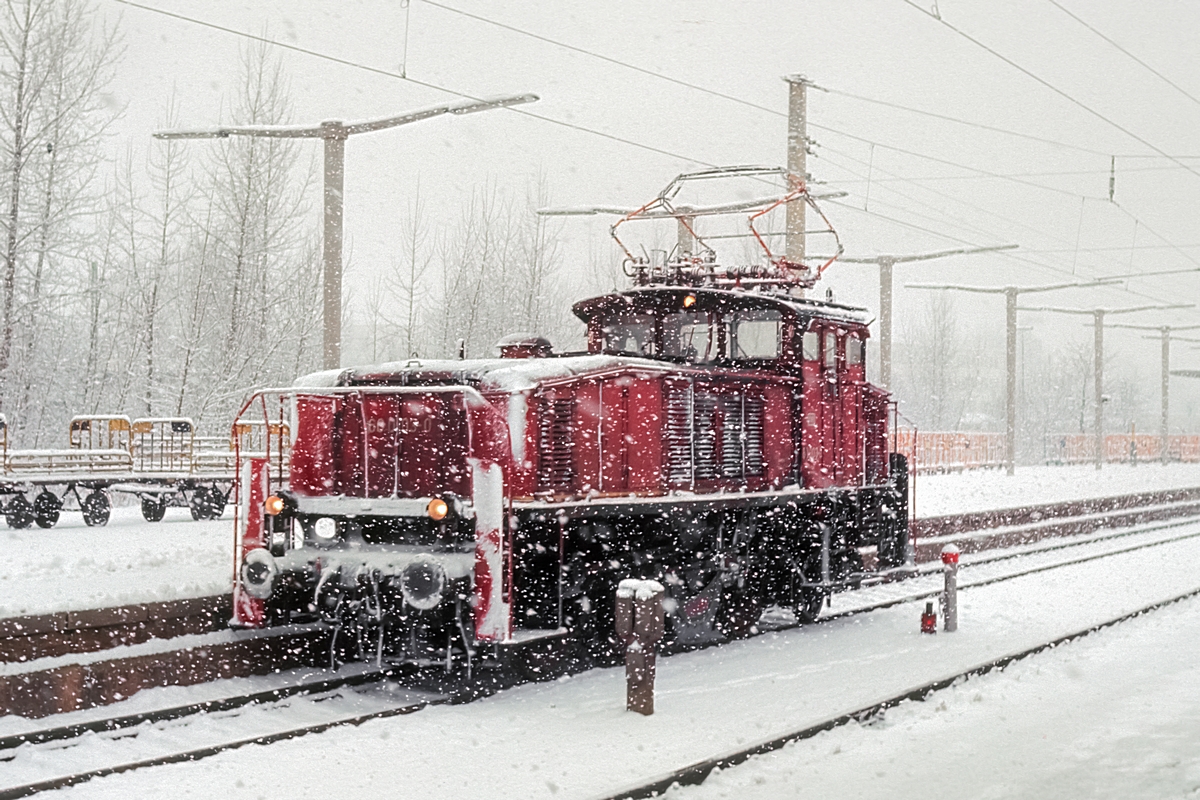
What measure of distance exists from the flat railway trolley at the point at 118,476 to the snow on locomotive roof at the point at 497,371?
19.3 feet

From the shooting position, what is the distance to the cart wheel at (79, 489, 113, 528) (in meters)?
16.8

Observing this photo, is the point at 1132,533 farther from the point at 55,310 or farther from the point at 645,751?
the point at 55,310

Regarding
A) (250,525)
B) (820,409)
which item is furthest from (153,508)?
(820,409)

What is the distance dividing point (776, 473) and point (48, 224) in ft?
57.8

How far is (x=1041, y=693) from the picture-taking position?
27.6ft

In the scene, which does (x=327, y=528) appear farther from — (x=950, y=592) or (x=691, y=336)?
(x=950, y=592)

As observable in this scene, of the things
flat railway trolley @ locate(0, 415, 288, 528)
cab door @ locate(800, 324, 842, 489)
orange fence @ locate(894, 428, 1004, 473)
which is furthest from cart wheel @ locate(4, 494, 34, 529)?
orange fence @ locate(894, 428, 1004, 473)

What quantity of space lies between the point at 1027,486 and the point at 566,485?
25.7m

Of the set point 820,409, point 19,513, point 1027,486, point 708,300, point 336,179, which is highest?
point 336,179

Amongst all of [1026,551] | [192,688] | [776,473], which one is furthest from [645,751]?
[1026,551]

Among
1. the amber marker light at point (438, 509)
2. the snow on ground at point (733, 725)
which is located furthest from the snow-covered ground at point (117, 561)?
the amber marker light at point (438, 509)

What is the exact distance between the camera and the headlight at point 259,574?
339 inches

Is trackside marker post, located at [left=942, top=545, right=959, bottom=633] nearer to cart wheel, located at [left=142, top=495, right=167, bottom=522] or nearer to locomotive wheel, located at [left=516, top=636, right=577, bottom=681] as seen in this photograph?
locomotive wheel, located at [left=516, top=636, right=577, bottom=681]

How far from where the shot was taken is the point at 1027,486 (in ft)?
104
